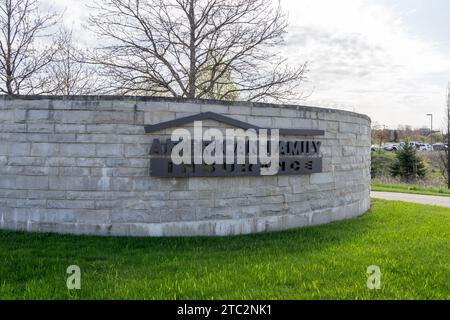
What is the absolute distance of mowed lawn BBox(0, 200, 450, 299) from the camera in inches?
155

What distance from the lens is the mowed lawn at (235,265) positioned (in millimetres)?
3941

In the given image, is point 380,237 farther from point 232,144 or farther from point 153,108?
point 153,108

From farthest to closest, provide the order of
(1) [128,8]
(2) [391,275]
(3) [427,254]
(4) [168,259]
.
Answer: (1) [128,8] < (3) [427,254] < (4) [168,259] < (2) [391,275]

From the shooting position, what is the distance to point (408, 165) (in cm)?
2869

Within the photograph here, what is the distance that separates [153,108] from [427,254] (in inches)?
180

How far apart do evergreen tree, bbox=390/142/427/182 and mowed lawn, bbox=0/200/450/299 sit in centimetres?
2312

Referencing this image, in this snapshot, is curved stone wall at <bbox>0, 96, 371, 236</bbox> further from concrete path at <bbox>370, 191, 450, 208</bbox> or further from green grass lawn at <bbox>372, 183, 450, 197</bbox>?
green grass lawn at <bbox>372, 183, 450, 197</bbox>

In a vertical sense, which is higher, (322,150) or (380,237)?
(322,150)

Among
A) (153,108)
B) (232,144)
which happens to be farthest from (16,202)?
(232,144)

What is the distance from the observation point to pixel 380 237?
672cm

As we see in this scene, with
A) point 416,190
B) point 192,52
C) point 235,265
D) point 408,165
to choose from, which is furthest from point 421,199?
point 408,165

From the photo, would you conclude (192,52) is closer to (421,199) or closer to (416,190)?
(421,199)

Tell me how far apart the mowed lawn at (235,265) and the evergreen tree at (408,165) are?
23121mm

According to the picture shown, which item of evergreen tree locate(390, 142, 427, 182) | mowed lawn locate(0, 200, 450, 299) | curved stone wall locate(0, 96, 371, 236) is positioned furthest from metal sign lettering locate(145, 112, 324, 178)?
evergreen tree locate(390, 142, 427, 182)
